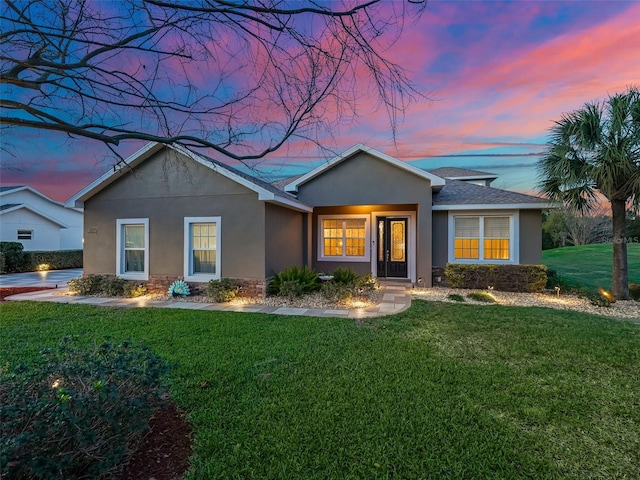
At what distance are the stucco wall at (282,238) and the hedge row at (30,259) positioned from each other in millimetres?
15585

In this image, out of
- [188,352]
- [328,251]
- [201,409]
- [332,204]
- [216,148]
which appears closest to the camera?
[216,148]

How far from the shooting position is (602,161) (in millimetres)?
8797

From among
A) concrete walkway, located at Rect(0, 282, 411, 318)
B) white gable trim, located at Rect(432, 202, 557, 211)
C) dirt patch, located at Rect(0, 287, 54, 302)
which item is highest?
white gable trim, located at Rect(432, 202, 557, 211)

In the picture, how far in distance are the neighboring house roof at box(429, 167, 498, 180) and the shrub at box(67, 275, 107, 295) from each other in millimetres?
16791

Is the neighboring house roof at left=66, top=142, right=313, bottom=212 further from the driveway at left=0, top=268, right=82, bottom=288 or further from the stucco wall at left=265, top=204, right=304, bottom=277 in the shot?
the driveway at left=0, top=268, right=82, bottom=288

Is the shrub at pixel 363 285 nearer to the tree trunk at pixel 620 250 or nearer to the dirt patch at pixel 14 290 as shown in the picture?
the tree trunk at pixel 620 250

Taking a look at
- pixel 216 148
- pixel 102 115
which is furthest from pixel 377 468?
pixel 102 115

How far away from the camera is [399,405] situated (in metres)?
3.32

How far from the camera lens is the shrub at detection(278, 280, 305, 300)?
9062 mm

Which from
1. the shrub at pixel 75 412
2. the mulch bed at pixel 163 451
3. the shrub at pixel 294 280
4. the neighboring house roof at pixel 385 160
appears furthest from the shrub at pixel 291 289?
the shrub at pixel 75 412

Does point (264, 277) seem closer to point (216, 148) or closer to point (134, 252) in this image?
point (134, 252)

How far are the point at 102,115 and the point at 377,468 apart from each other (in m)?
4.19

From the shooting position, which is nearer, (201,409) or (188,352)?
(201,409)

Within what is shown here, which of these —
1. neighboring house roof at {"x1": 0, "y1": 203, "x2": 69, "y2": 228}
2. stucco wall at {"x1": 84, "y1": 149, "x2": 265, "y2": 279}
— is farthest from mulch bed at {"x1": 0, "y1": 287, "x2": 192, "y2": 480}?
neighboring house roof at {"x1": 0, "y1": 203, "x2": 69, "y2": 228}
